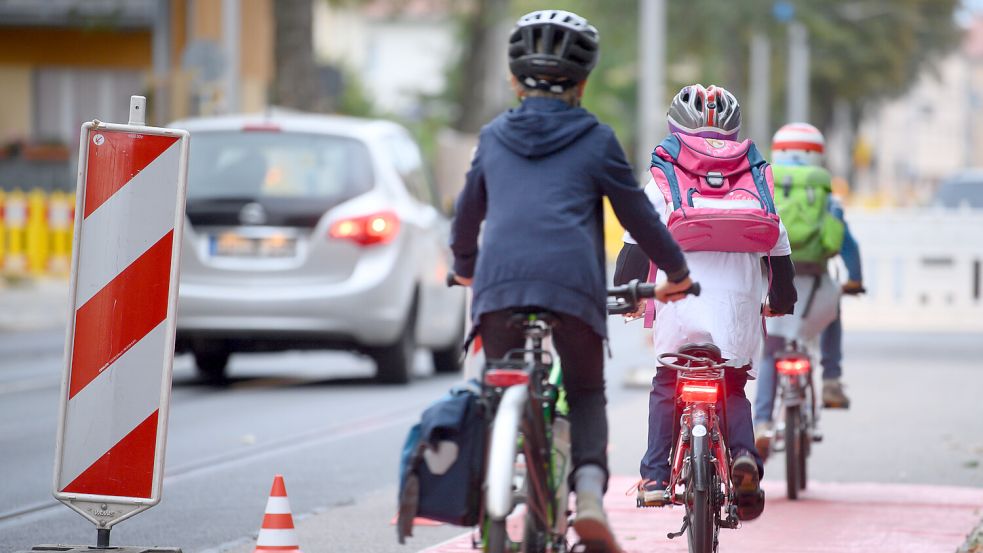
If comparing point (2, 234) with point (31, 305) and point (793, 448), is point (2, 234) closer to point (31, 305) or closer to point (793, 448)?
point (31, 305)

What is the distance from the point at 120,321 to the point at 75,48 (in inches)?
1335

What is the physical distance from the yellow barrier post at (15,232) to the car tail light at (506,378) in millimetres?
22212

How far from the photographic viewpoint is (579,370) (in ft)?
18.0

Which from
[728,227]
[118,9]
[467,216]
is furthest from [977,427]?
[118,9]

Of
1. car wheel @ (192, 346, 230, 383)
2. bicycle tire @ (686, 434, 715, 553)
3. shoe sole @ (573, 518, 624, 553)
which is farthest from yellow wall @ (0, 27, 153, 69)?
shoe sole @ (573, 518, 624, 553)

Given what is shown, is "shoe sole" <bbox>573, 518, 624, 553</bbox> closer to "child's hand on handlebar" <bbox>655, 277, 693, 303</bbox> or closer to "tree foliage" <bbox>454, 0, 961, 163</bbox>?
"child's hand on handlebar" <bbox>655, 277, 693, 303</bbox>

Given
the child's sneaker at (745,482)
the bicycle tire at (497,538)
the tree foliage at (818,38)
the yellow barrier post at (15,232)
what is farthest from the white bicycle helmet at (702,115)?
the tree foliage at (818,38)

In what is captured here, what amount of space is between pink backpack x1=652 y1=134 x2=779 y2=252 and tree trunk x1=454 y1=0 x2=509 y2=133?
38.4 m

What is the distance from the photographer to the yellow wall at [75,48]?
3925 cm

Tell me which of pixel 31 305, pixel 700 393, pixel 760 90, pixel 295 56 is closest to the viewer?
pixel 700 393

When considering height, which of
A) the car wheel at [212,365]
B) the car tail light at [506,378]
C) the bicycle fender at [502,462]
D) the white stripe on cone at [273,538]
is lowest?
the white stripe on cone at [273,538]

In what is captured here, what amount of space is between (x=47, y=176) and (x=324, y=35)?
191 ft

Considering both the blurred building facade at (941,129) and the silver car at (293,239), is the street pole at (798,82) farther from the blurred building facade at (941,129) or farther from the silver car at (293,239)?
the blurred building facade at (941,129)

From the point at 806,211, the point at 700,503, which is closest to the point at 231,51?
the point at 806,211
